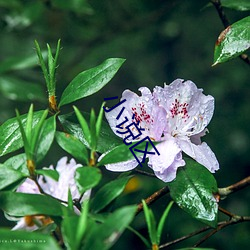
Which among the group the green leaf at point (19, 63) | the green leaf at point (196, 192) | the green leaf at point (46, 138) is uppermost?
the green leaf at point (19, 63)

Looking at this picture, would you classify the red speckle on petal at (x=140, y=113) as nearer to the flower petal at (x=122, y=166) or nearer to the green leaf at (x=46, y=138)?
the flower petal at (x=122, y=166)

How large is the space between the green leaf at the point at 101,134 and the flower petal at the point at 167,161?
8cm

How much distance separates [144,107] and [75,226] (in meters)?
0.43

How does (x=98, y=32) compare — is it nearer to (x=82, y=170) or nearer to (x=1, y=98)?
(x=1, y=98)

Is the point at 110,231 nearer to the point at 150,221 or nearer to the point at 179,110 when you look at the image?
the point at 150,221

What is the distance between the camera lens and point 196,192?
1.15 meters

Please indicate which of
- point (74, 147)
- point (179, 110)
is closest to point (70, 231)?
point (74, 147)

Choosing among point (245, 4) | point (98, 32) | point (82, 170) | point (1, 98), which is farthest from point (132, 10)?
point (82, 170)

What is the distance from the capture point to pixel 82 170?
0.94 metres

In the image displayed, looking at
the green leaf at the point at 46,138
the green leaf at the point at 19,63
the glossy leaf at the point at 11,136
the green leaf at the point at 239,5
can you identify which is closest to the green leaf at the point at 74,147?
the green leaf at the point at 46,138

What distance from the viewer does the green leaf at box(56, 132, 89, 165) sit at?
1012mm

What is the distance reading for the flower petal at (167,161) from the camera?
1.16m

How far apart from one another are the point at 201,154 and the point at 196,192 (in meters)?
0.09

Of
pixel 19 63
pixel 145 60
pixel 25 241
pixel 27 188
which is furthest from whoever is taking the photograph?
pixel 145 60
